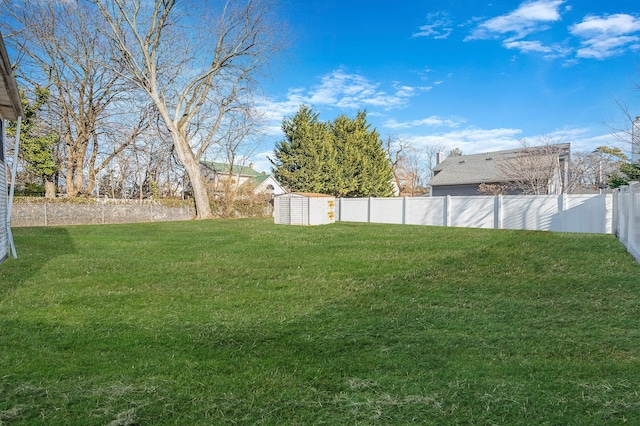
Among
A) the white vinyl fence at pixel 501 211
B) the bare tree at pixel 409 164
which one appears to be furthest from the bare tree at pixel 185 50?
the bare tree at pixel 409 164

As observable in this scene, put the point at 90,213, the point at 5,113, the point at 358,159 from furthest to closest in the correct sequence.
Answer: the point at 358,159 → the point at 90,213 → the point at 5,113

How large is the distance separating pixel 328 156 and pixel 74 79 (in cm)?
1561

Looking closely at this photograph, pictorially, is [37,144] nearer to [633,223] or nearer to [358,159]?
[358,159]

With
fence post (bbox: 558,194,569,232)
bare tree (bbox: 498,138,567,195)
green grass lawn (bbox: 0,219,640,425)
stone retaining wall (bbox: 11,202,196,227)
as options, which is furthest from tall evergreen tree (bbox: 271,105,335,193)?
green grass lawn (bbox: 0,219,640,425)

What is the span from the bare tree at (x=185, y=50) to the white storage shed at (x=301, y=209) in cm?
641

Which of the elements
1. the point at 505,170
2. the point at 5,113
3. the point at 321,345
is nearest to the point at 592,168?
the point at 505,170

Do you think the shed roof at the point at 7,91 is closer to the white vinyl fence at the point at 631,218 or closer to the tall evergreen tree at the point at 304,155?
the white vinyl fence at the point at 631,218

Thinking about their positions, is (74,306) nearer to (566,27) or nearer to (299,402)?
(299,402)

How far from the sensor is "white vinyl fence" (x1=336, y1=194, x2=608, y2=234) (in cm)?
1251

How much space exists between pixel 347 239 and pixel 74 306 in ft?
23.0

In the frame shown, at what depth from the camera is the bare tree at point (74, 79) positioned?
61.5 ft

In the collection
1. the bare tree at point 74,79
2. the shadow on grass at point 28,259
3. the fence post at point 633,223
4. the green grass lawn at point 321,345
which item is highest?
the bare tree at point 74,79

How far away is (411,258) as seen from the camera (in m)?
6.99

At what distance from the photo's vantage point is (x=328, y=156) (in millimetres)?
27375
